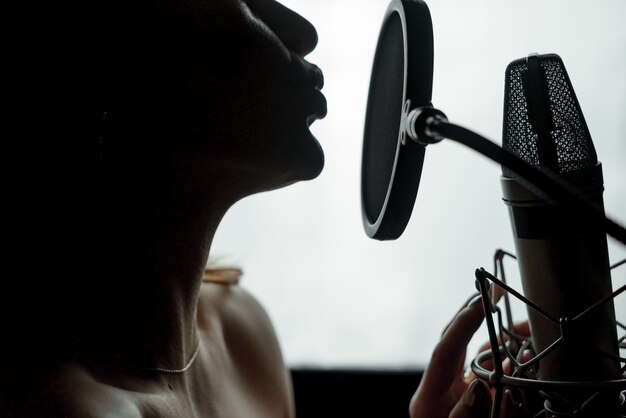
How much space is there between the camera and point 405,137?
52cm

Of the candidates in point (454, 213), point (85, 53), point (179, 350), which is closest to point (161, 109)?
point (85, 53)

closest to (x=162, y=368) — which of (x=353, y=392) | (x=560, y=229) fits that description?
(x=560, y=229)

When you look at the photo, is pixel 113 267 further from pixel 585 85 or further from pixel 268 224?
pixel 585 85

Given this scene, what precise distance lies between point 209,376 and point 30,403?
0.29 meters

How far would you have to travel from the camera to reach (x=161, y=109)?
2.20ft

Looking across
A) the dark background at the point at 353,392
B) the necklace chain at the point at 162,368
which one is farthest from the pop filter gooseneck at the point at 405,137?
the dark background at the point at 353,392

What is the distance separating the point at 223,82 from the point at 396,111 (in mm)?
184

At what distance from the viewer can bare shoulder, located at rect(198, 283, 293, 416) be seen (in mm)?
949

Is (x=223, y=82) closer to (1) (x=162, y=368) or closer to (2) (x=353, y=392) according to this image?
(1) (x=162, y=368)

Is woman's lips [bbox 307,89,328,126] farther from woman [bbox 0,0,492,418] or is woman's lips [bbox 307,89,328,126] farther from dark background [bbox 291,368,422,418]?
dark background [bbox 291,368,422,418]

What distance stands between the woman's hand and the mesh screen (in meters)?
0.13

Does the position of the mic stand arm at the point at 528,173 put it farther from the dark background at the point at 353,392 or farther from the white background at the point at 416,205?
the dark background at the point at 353,392

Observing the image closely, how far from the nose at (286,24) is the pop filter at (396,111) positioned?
0.08 meters

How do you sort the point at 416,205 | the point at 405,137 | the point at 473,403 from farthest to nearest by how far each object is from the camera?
1. the point at 416,205
2. the point at 473,403
3. the point at 405,137
